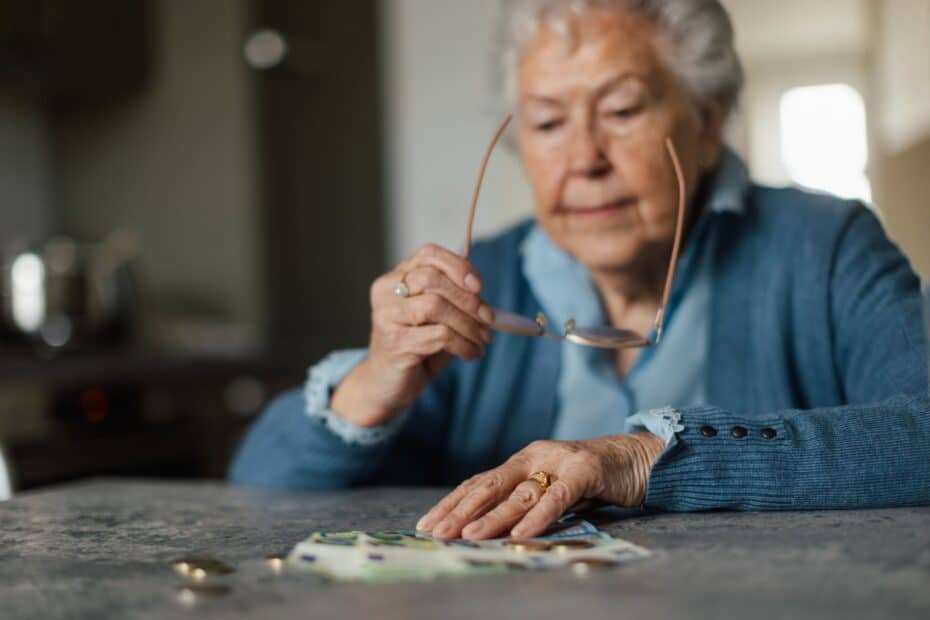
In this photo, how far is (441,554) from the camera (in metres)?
0.79

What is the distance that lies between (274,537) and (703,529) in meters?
0.35

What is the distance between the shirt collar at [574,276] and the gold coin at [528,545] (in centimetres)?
66

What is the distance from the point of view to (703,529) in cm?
88

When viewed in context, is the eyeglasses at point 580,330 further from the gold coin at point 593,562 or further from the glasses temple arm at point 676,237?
the gold coin at point 593,562

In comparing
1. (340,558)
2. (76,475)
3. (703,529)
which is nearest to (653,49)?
(703,529)

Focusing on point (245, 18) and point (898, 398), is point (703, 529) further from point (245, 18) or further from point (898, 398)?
point (245, 18)

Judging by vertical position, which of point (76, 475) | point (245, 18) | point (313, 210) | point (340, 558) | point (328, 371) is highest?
point (245, 18)

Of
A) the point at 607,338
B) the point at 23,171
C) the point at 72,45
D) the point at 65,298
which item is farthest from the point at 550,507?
the point at 23,171

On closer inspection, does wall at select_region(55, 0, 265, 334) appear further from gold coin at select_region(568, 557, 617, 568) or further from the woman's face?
gold coin at select_region(568, 557, 617, 568)

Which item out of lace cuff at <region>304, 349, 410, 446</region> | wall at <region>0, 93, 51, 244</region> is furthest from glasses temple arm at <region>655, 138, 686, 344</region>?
wall at <region>0, 93, 51, 244</region>

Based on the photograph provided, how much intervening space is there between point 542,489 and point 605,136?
1.86ft

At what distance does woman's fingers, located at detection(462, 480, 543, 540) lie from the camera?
0.86 metres

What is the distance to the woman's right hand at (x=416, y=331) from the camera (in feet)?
3.69

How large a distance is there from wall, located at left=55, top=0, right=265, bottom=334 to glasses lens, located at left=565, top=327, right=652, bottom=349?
203 centimetres
